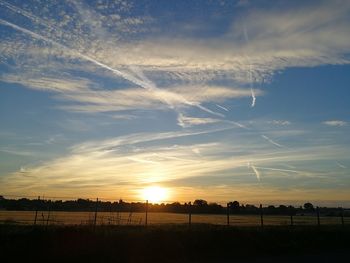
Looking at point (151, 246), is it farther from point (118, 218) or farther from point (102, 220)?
point (118, 218)

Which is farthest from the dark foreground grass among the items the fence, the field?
the field

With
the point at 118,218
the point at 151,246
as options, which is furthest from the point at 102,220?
the point at 151,246

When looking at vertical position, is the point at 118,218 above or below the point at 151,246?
above

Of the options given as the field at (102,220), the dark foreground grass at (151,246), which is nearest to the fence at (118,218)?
the field at (102,220)

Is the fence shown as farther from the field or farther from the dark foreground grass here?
the dark foreground grass

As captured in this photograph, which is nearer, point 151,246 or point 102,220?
point 151,246

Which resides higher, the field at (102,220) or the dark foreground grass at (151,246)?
the field at (102,220)

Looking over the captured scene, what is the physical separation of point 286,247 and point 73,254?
1173cm

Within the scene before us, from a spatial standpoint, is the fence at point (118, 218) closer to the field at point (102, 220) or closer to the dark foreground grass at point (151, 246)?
the field at point (102, 220)

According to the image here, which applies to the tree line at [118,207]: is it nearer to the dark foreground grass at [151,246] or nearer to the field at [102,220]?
the field at [102,220]

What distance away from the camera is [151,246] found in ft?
61.2

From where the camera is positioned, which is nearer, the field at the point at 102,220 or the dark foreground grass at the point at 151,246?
the dark foreground grass at the point at 151,246

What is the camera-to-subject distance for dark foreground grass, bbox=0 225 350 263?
16.1 m

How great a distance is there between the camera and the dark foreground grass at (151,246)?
16120mm
